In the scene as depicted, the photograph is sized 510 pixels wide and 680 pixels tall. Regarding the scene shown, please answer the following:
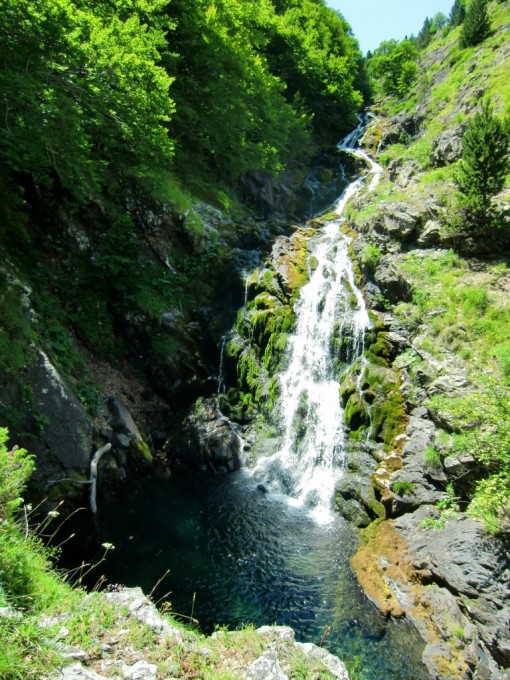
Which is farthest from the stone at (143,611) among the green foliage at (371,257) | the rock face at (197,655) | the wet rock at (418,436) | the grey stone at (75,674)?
the green foliage at (371,257)

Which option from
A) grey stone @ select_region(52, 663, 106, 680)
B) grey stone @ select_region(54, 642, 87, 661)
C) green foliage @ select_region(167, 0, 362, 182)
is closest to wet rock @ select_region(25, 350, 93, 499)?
grey stone @ select_region(54, 642, 87, 661)

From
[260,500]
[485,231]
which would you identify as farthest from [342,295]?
[260,500]

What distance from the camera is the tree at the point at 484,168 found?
1345 centimetres

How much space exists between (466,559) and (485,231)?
10.8 m

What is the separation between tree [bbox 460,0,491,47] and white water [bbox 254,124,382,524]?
21.5 metres

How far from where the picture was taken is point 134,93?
1135 cm

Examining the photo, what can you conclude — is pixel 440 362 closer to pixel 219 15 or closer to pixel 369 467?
pixel 369 467

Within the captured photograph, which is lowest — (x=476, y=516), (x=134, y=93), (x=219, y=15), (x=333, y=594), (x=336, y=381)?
(x=333, y=594)

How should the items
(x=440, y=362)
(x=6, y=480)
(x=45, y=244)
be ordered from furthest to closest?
(x=45, y=244) < (x=440, y=362) < (x=6, y=480)

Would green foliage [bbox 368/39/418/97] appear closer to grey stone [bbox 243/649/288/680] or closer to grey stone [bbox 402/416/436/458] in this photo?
grey stone [bbox 402/416/436/458]

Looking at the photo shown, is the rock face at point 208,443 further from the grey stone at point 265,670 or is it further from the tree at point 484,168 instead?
the tree at point 484,168

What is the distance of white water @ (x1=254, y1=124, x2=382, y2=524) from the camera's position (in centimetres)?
1375

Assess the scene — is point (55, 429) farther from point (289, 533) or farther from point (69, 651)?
point (69, 651)

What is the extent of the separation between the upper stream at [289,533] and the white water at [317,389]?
0.04 meters
